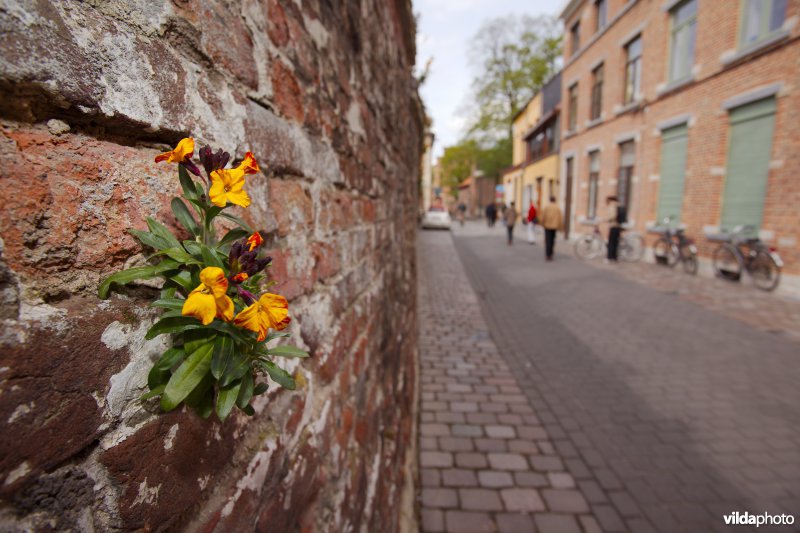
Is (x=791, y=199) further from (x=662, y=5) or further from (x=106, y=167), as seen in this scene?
(x=106, y=167)

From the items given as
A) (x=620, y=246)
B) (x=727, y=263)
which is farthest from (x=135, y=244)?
(x=620, y=246)

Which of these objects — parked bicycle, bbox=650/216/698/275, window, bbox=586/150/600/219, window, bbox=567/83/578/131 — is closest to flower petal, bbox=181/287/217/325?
parked bicycle, bbox=650/216/698/275

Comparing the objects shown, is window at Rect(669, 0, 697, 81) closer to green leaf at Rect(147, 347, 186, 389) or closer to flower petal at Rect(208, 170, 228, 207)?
flower petal at Rect(208, 170, 228, 207)

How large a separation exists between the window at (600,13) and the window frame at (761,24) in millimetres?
7397

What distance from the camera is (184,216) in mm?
554

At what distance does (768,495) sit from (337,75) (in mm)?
3676

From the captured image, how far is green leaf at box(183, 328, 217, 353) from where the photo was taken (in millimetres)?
509

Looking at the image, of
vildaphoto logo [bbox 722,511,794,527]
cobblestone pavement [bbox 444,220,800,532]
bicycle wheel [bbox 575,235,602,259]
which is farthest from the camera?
bicycle wheel [bbox 575,235,602,259]

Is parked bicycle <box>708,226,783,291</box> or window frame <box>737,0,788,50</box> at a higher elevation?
window frame <box>737,0,788,50</box>

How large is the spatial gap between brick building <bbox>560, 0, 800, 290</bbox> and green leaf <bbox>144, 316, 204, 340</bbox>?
10.3 metres

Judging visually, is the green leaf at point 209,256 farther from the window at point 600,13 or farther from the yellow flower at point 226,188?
the window at point 600,13

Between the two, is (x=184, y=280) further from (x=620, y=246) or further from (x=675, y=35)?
(x=675, y=35)

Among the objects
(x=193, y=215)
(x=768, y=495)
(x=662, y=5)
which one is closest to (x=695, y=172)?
(x=662, y=5)

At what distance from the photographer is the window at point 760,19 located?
27.8 ft
